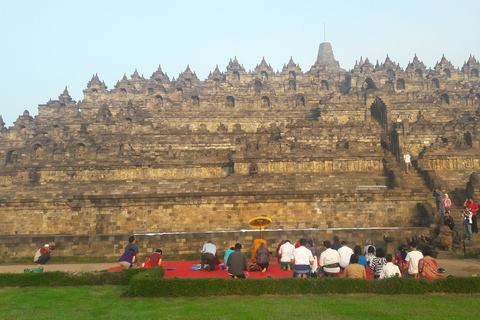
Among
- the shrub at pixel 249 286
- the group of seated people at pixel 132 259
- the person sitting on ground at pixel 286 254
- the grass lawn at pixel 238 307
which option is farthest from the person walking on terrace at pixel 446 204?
the group of seated people at pixel 132 259

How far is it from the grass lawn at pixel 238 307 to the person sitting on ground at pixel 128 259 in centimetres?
273

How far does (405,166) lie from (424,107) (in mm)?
17524

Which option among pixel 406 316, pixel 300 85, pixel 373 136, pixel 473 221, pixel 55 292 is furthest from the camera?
pixel 300 85

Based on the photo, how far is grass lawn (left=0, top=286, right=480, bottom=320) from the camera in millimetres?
8031

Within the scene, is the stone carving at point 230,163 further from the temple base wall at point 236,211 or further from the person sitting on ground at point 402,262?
the person sitting on ground at point 402,262

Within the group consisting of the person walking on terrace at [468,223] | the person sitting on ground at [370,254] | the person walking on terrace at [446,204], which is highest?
the person walking on terrace at [446,204]

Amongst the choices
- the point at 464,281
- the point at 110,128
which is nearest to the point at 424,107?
the point at 110,128

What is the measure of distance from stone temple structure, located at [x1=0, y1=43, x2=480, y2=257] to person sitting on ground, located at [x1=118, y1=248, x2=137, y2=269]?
141 inches

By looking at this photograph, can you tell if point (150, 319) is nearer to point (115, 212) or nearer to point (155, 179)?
point (115, 212)

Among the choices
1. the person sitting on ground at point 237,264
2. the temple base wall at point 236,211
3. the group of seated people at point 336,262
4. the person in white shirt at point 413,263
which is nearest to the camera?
the group of seated people at point 336,262

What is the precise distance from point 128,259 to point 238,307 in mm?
5672

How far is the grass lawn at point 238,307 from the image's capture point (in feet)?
26.3

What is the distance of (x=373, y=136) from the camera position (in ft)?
103

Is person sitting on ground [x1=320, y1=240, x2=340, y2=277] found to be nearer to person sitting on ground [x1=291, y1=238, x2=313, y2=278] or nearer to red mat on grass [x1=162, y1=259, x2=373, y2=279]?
person sitting on ground [x1=291, y1=238, x2=313, y2=278]
